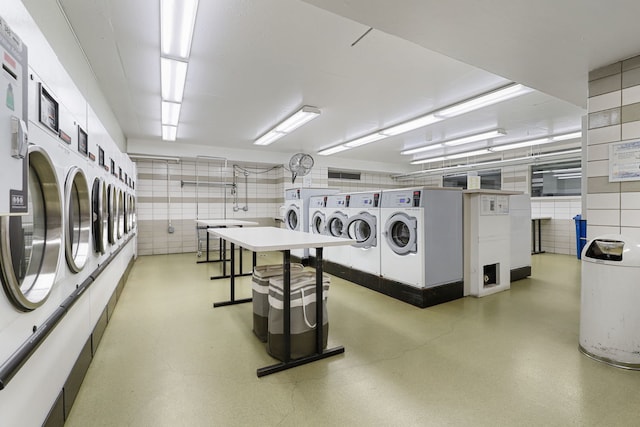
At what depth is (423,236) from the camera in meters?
3.57

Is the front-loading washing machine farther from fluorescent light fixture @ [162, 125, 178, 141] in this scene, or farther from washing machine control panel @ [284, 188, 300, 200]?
fluorescent light fixture @ [162, 125, 178, 141]

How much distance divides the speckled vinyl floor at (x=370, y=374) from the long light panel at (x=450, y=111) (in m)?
2.73

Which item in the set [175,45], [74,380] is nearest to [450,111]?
[175,45]

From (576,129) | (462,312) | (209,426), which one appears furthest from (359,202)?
(576,129)

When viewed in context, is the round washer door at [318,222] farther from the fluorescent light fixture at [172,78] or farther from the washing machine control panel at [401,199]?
the fluorescent light fixture at [172,78]

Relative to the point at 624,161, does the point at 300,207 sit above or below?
below

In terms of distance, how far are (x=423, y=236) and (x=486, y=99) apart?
223cm

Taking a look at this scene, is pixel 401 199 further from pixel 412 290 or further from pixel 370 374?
pixel 370 374

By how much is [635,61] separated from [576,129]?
14.2 feet

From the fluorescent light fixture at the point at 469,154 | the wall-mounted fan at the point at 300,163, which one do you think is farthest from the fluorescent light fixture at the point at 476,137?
the wall-mounted fan at the point at 300,163

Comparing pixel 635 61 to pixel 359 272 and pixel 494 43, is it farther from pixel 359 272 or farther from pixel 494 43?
pixel 359 272

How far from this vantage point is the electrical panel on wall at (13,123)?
1027mm

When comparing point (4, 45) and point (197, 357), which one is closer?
point (4, 45)

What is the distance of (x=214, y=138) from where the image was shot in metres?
6.86
